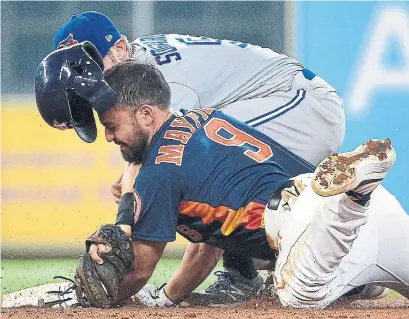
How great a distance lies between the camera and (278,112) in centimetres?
527

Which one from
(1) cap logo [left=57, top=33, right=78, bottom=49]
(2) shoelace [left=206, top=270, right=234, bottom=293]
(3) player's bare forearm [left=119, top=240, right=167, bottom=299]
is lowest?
(2) shoelace [left=206, top=270, right=234, bottom=293]

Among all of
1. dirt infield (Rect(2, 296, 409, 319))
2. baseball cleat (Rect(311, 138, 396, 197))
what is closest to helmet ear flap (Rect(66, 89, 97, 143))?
dirt infield (Rect(2, 296, 409, 319))

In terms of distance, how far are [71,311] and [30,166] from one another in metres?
4.73

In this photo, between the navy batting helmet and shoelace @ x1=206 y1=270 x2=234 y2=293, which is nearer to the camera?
the navy batting helmet

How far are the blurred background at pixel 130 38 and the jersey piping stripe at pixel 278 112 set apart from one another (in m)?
2.97

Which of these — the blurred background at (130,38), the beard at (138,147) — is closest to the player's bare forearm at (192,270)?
the beard at (138,147)

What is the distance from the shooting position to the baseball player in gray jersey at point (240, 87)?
5172mm

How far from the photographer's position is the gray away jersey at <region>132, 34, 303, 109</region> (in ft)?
16.7

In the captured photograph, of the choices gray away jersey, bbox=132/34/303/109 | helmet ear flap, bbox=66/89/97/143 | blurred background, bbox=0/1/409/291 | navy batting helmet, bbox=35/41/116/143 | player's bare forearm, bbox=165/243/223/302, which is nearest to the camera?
navy batting helmet, bbox=35/41/116/143

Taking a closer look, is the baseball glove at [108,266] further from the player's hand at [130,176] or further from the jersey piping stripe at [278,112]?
the jersey piping stripe at [278,112]

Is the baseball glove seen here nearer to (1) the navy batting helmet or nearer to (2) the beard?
(2) the beard

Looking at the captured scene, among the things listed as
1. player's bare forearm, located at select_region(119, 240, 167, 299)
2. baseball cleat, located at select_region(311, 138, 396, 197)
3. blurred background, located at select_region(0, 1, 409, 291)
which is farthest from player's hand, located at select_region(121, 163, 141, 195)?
blurred background, located at select_region(0, 1, 409, 291)

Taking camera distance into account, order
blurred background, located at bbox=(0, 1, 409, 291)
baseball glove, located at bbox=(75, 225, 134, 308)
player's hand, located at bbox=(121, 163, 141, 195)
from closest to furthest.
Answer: baseball glove, located at bbox=(75, 225, 134, 308) → player's hand, located at bbox=(121, 163, 141, 195) → blurred background, located at bbox=(0, 1, 409, 291)

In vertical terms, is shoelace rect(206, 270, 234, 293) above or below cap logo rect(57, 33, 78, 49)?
below
